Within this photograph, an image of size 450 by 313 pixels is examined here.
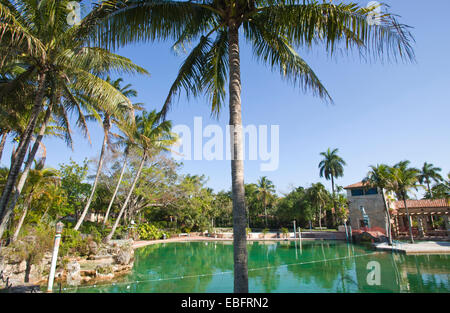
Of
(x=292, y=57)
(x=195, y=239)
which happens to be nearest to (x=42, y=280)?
(x=292, y=57)

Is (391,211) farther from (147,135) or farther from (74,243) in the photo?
(74,243)

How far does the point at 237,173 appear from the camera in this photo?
412 centimetres

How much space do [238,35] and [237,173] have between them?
2801 millimetres

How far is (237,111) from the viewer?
442cm

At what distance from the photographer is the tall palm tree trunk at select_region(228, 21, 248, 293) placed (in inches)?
146

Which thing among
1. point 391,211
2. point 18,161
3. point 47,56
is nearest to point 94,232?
point 18,161

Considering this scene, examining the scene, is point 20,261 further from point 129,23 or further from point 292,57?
point 292,57

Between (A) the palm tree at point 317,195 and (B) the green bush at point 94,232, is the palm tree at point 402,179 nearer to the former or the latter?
(A) the palm tree at point 317,195

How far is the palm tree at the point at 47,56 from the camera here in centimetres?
592

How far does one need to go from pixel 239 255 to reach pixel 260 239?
26.0m

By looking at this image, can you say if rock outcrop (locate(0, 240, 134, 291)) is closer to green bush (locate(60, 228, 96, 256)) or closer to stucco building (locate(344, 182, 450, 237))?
green bush (locate(60, 228, 96, 256))

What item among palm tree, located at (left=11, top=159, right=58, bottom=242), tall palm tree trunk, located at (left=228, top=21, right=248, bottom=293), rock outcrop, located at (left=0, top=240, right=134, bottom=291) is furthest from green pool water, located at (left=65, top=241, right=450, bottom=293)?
tall palm tree trunk, located at (left=228, top=21, right=248, bottom=293)

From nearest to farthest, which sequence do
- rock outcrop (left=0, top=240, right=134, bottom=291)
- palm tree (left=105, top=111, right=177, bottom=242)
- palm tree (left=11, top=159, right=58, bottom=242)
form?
rock outcrop (left=0, top=240, right=134, bottom=291) < palm tree (left=11, top=159, right=58, bottom=242) < palm tree (left=105, top=111, right=177, bottom=242)

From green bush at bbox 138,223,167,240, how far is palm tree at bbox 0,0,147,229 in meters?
20.3
